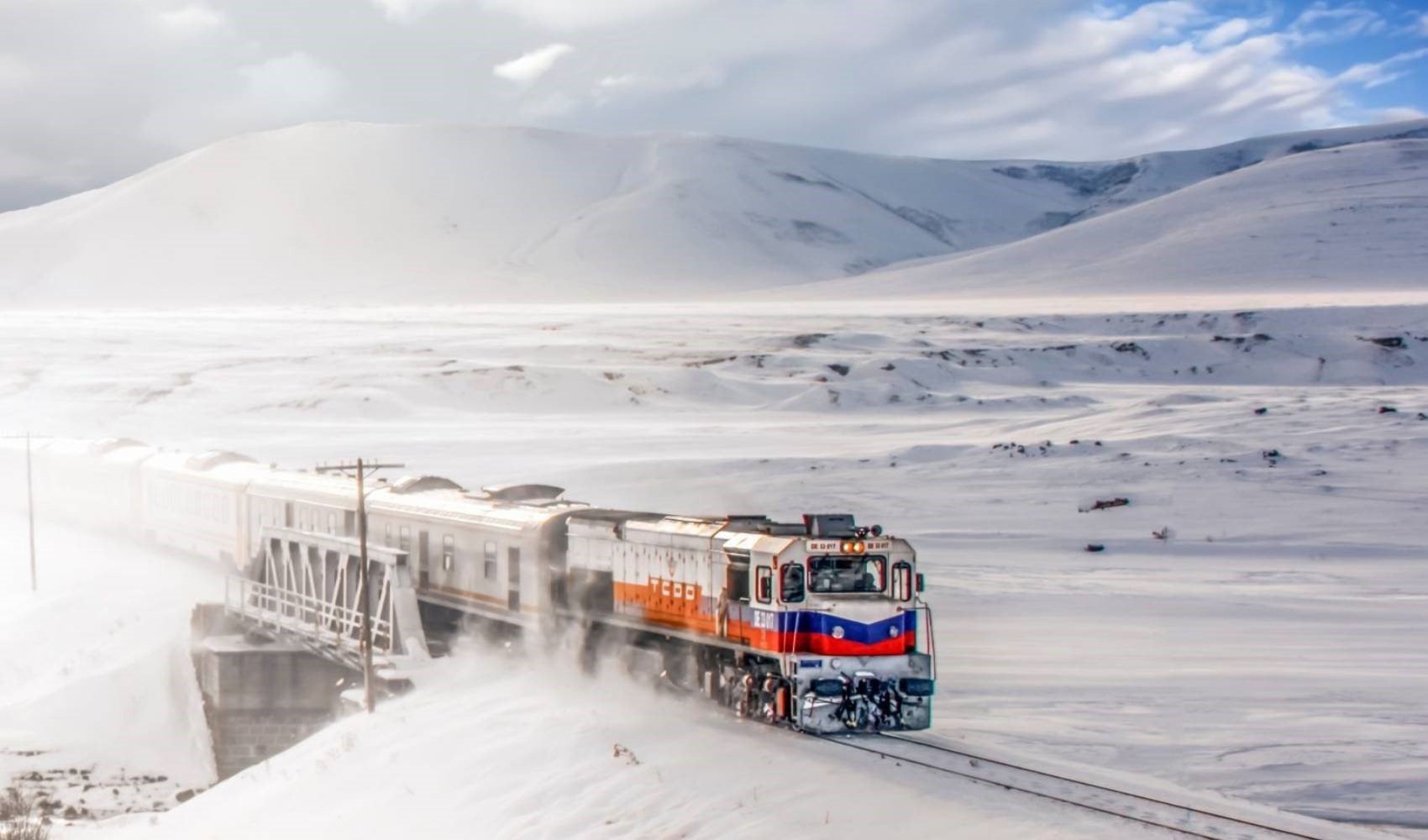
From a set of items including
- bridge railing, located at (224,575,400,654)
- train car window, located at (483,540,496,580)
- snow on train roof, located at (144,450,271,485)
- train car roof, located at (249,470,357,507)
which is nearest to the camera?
train car window, located at (483,540,496,580)

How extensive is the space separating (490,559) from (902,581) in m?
9.70

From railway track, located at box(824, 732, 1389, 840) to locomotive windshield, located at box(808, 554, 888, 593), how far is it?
6.80 feet

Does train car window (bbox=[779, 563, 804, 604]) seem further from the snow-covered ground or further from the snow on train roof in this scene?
the snow on train roof

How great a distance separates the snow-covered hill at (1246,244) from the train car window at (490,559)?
116878mm

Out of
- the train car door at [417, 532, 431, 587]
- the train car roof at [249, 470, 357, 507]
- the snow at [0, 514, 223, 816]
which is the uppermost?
the train car roof at [249, 470, 357, 507]

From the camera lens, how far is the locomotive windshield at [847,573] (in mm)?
22031

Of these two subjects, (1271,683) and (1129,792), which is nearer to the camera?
(1129,792)

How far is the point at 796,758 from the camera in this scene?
20875mm

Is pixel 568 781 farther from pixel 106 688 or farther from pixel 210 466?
pixel 210 466

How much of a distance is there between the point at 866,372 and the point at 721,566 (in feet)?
209

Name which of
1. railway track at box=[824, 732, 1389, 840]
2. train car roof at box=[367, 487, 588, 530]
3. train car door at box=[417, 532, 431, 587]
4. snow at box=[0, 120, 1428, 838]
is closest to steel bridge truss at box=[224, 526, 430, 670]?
train car door at box=[417, 532, 431, 587]

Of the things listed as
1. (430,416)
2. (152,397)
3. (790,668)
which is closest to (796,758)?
(790,668)

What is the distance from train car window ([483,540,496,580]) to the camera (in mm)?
29344

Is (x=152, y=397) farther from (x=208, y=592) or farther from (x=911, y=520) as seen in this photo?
(x=911, y=520)
